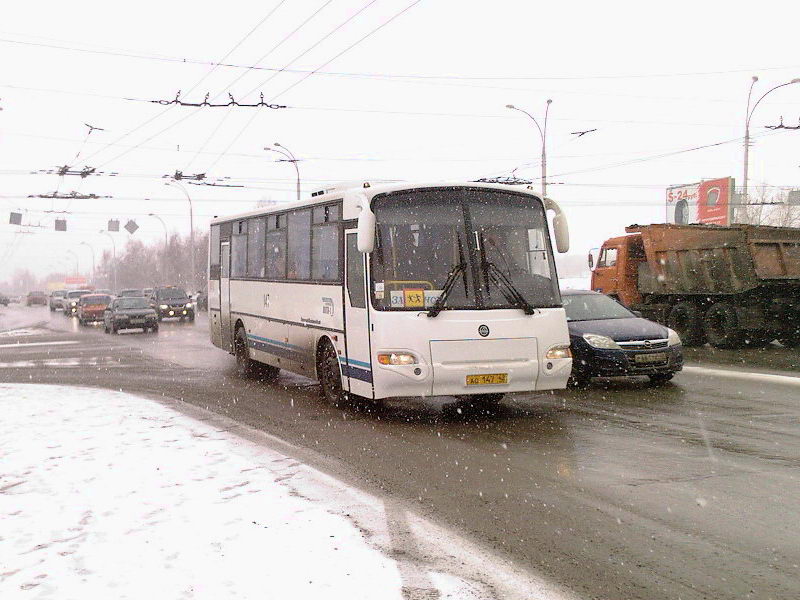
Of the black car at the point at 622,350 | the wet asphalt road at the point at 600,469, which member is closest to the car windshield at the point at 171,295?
the wet asphalt road at the point at 600,469

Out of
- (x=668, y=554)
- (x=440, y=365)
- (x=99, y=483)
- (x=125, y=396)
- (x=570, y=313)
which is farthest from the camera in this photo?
(x=570, y=313)

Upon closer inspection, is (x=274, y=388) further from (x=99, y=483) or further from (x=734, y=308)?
(x=734, y=308)

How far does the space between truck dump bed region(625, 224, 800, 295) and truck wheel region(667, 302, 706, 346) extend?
0.45m

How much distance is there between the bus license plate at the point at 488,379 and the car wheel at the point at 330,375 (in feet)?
6.53

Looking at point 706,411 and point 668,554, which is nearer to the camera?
point 668,554

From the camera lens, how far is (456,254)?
31.9 feet

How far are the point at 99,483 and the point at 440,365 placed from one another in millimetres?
4028

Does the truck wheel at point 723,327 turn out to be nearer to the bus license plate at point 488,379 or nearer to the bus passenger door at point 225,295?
the bus passenger door at point 225,295

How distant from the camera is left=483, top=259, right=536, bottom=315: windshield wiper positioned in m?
9.71

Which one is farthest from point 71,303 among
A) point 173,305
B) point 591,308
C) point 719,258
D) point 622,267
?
point 591,308

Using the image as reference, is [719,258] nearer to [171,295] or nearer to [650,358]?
[650,358]

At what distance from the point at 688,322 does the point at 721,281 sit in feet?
5.11

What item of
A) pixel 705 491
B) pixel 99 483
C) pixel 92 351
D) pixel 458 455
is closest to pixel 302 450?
pixel 458 455

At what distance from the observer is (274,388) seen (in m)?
13.5
